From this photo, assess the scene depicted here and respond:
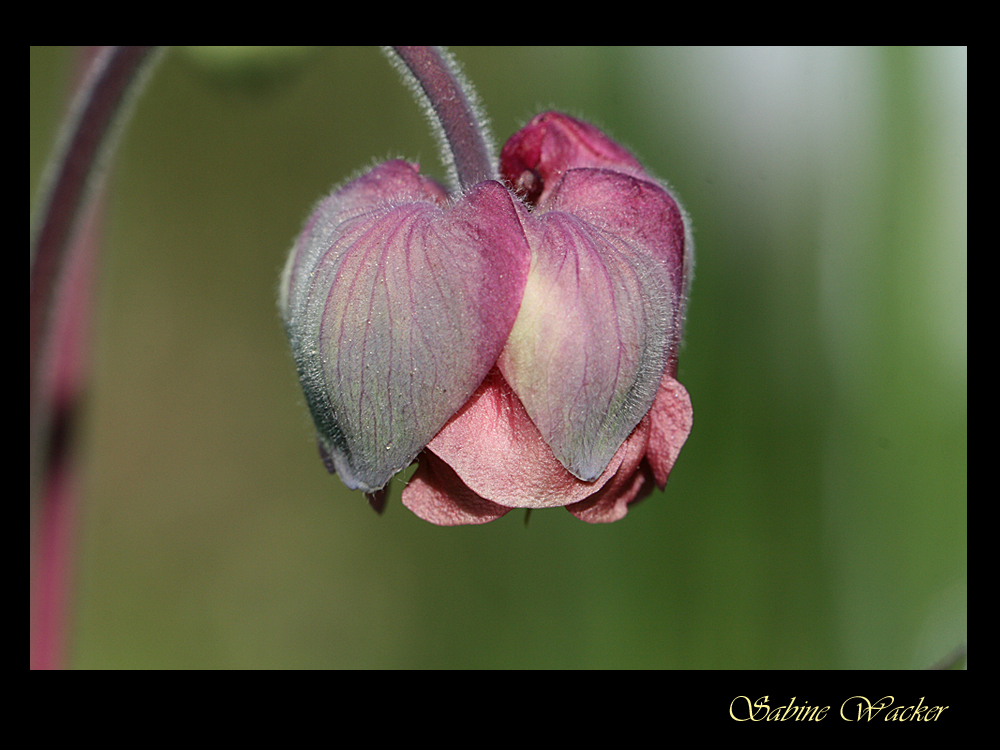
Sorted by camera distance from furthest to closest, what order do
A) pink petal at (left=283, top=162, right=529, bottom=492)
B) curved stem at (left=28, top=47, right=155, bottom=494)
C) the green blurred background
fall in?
the green blurred background, curved stem at (left=28, top=47, right=155, bottom=494), pink petal at (left=283, top=162, right=529, bottom=492)

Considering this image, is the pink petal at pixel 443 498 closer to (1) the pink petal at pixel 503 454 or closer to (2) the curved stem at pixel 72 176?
(1) the pink petal at pixel 503 454

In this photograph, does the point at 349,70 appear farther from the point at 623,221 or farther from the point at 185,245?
the point at 623,221

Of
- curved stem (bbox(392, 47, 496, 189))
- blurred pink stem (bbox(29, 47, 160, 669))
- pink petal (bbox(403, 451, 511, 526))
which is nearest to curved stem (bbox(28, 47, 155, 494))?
blurred pink stem (bbox(29, 47, 160, 669))

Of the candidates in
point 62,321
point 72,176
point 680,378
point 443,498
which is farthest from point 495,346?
point 680,378

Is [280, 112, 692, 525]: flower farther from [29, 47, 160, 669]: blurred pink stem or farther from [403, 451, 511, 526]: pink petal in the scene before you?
[29, 47, 160, 669]: blurred pink stem

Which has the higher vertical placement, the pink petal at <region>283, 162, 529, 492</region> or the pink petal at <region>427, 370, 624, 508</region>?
the pink petal at <region>283, 162, 529, 492</region>

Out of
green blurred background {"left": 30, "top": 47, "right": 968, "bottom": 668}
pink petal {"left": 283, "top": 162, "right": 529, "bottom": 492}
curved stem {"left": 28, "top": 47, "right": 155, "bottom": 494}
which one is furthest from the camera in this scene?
green blurred background {"left": 30, "top": 47, "right": 968, "bottom": 668}

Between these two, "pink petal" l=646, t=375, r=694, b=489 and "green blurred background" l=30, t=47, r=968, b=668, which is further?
"green blurred background" l=30, t=47, r=968, b=668
